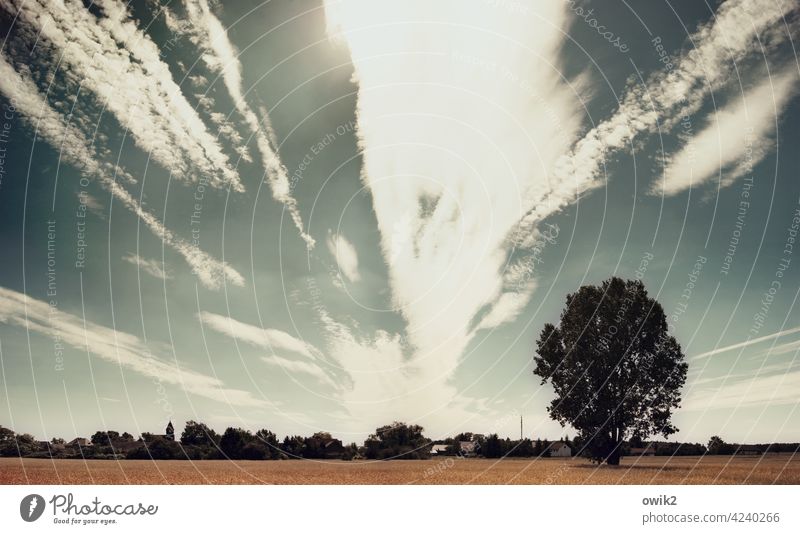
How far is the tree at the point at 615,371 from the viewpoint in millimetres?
35969

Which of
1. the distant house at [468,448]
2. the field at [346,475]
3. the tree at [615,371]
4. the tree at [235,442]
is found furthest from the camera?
the tree at [615,371]

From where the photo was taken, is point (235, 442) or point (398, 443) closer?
point (398, 443)

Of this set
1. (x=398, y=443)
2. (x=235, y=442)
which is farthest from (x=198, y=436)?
(x=398, y=443)
